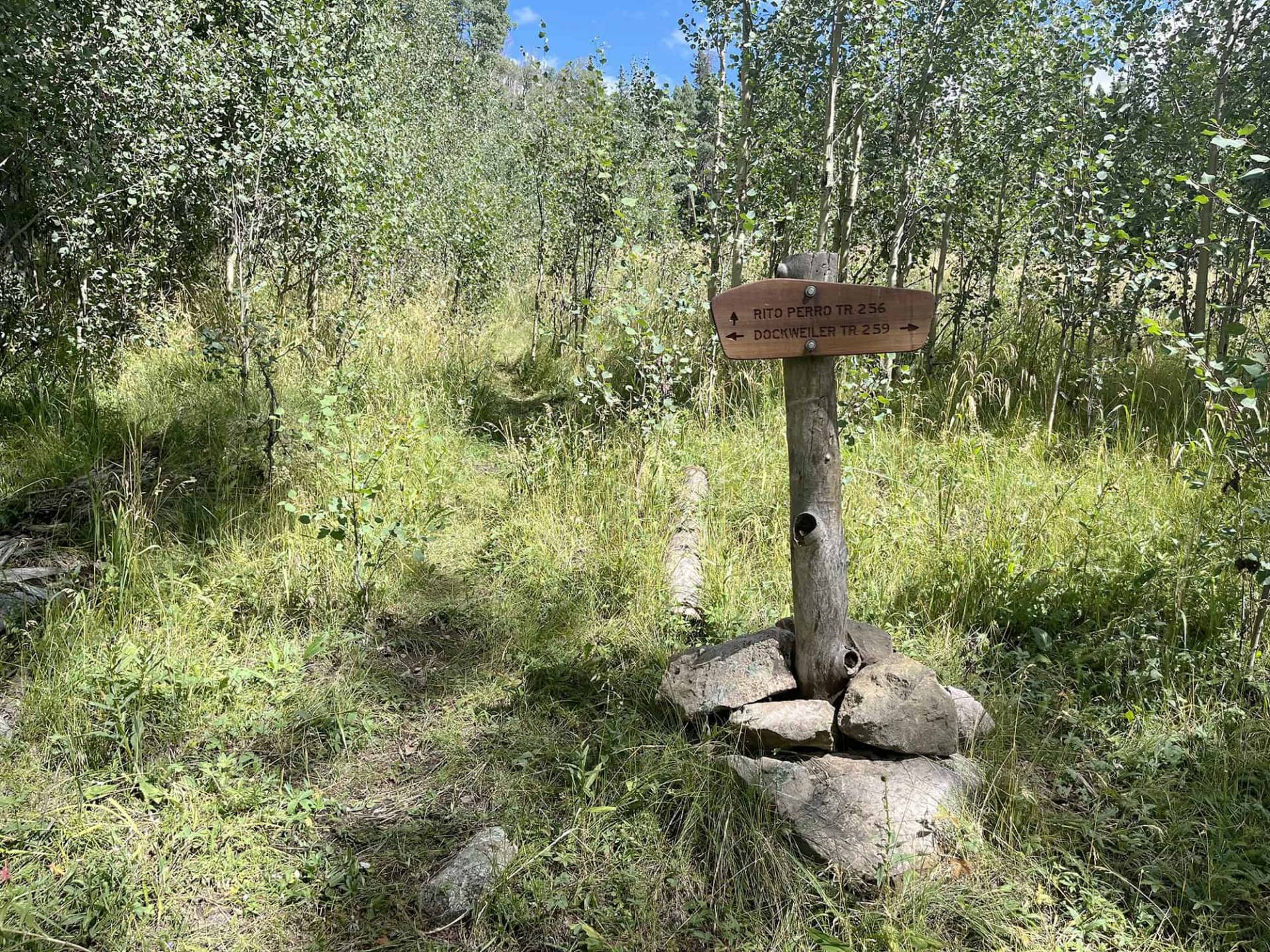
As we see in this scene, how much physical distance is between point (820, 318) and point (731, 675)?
1.35m

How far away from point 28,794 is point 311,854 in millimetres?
991

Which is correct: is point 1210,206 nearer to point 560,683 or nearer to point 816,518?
point 816,518

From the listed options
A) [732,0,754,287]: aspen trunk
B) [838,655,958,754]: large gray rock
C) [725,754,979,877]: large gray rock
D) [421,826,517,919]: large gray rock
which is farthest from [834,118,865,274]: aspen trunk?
[421,826,517,919]: large gray rock

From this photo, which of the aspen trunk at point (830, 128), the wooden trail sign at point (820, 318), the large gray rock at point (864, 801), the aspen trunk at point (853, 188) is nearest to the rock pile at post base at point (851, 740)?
the large gray rock at point (864, 801)

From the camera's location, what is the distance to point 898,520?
169 inches

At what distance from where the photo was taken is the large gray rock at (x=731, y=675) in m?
2.86

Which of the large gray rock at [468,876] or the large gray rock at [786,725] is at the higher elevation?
the large gray rock at [786,725]

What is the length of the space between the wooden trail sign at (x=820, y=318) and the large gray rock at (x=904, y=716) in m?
1.17

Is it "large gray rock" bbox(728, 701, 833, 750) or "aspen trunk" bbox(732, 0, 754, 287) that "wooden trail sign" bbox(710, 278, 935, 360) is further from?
"aspen trunk" bbox(732, 0, 754, 287)

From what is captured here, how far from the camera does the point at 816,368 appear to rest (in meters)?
2.71

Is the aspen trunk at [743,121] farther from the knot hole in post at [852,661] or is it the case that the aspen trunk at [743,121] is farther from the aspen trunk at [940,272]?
the knot hole in post at [852,661]

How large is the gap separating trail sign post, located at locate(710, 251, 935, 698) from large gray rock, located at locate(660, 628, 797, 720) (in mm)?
95

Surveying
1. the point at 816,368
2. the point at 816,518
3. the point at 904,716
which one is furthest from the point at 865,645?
the point at 816,368

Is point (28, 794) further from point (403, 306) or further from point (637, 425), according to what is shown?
point (403, 306)
